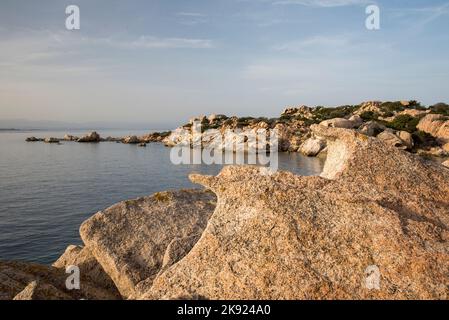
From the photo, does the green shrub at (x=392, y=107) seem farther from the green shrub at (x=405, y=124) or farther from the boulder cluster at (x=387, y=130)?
the green shrub at (x=405, y=124)

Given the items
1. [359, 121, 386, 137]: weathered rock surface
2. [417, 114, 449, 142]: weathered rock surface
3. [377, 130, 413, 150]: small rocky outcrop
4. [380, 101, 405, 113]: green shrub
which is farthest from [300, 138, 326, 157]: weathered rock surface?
[380, 101, 405, 113]: green shrub

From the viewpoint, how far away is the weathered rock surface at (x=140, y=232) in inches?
520

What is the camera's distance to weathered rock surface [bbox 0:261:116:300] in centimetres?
1043

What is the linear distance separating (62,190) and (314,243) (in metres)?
48.9

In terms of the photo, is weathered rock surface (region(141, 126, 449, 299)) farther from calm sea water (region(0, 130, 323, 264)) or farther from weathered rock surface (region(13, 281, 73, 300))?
calm sea water (region(0, 130, 323, 264))

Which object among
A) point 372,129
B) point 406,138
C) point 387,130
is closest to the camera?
point 406,138

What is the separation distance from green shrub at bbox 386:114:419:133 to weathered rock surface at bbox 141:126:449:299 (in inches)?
3722

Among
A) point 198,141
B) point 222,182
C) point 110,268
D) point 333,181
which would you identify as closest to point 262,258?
point 222,182

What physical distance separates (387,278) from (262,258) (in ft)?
9.30

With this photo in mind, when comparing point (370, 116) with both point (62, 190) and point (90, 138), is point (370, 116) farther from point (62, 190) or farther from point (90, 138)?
point (90, 138)

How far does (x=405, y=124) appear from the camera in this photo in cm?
10044

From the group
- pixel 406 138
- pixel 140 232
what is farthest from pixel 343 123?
pixel 140 232

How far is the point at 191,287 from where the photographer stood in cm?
885

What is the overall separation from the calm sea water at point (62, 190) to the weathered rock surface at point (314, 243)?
21418mm
